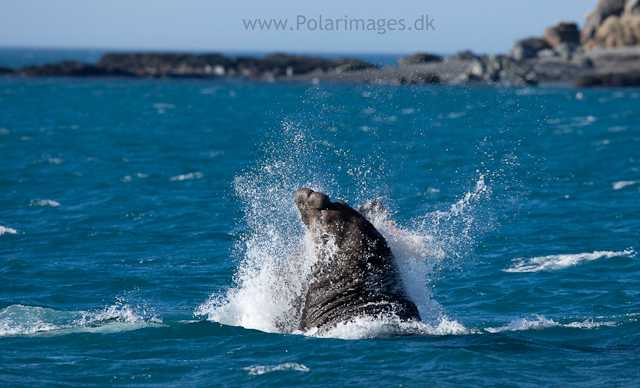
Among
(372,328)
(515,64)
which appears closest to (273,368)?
(372,328)

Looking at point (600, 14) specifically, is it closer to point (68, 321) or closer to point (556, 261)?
point (556, 261)

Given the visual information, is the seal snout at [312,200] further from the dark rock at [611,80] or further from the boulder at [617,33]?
the boulder at [617,33]

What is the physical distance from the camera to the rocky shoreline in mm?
98062

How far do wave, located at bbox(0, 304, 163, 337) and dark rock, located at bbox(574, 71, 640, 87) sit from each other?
93.4 meters

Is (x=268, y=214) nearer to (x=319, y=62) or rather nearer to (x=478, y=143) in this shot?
(x=478, y=143)

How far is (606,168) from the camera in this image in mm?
30234

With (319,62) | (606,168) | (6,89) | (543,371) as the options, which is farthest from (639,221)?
(319,62)

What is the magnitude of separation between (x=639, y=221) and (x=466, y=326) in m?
10.9

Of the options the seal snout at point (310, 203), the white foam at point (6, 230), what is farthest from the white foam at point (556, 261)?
the white foam at point (6, 230)

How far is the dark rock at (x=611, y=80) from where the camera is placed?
95.3 m

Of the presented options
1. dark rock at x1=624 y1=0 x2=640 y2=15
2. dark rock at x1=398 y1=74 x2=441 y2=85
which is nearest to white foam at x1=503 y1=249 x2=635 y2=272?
dark rock at x1=398 y1=74 x2=441 y2=85

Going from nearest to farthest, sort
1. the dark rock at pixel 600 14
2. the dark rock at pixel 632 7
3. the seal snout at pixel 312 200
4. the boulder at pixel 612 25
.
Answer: the seal snout at pixel 312 200 → the boulder at pixel 612 25 → the dark rock at pixel 632 7 → the dark rock at pixel 600 14

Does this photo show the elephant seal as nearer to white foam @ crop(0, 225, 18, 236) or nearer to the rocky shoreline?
white foam @ crop(0, 225, 18, 236)

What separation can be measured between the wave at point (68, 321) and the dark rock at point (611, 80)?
9336 centimetres
